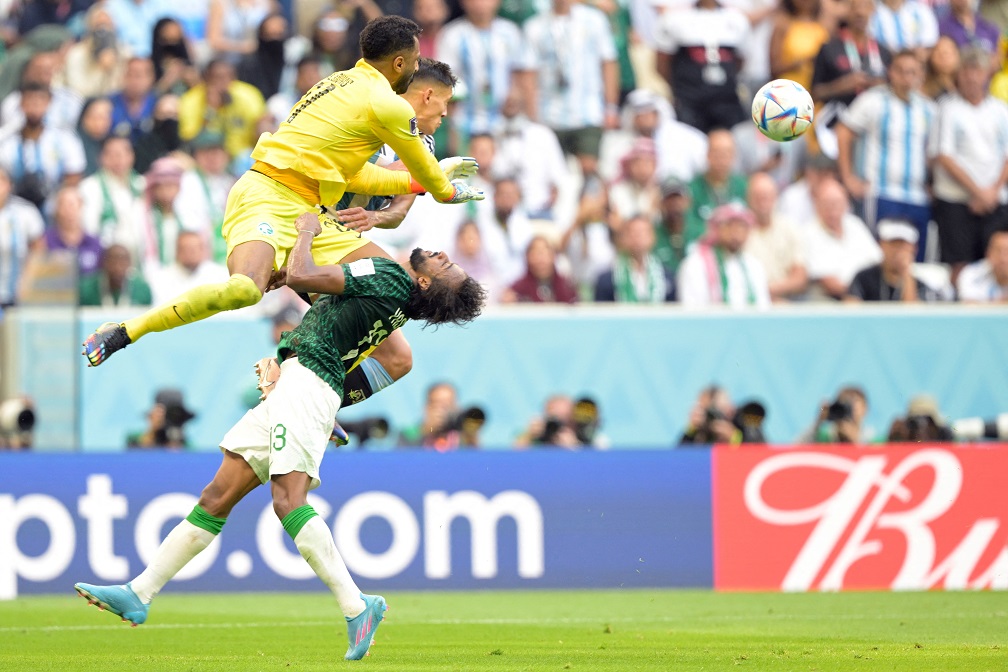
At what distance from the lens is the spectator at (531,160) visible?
18.2m

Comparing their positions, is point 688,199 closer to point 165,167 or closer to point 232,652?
point 165,167

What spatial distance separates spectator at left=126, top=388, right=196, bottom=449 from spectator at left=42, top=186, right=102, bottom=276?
196cm

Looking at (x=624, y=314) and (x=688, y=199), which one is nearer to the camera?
(x=624, y=314)

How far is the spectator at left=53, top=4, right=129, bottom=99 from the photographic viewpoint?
738 inches

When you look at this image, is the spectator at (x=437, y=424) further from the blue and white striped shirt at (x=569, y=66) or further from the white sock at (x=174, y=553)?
the white sock at (x=174, y=553)

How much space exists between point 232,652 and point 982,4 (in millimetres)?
15397

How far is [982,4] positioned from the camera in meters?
21.1

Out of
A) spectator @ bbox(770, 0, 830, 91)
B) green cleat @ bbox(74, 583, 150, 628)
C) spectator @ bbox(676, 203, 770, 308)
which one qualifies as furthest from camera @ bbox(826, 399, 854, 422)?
green cleat @ bbox(74, 583, 150, 628)

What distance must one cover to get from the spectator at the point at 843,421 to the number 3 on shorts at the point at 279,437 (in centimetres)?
807

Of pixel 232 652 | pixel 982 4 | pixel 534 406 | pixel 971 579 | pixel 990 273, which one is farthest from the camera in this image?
pixel 982 4

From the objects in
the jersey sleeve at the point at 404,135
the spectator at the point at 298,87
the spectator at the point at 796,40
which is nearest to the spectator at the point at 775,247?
the spectator at the point at 796,40

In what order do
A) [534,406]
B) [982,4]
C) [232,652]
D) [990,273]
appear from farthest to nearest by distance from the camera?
1. [982,4]
2. [990,273]
3. [534,406]
4. [232,652]

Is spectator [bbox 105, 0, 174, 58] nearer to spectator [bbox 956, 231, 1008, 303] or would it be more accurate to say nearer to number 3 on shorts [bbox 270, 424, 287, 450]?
spectator [bbox 956, 231, 1008, 303]

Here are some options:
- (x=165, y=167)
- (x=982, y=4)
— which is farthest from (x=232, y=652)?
(x=982, y=4)
